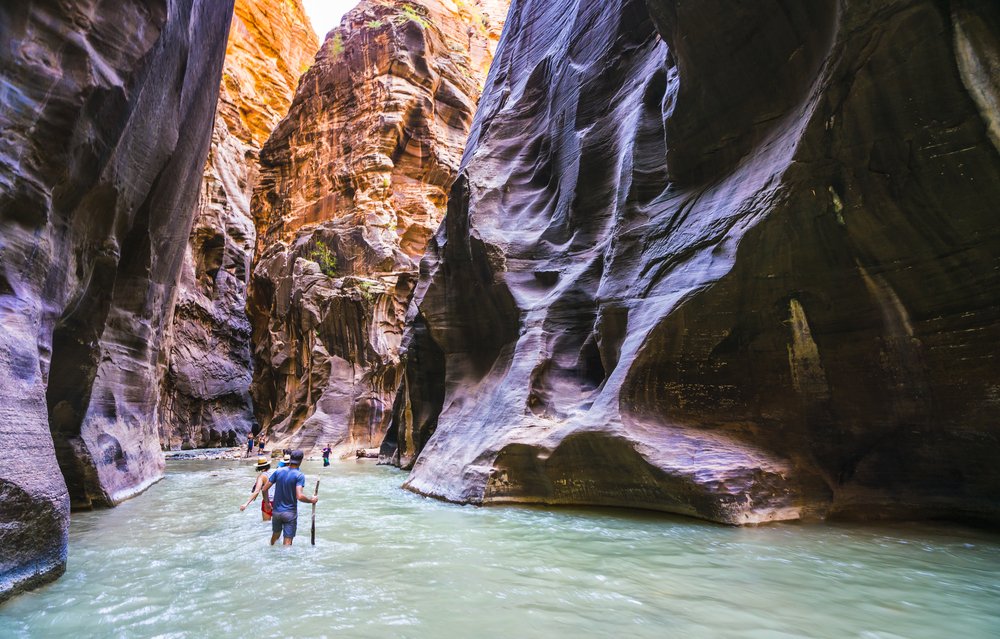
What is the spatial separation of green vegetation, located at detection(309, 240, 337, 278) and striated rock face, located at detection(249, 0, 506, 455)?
0.07 metres

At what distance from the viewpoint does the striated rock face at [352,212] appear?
24.9 metres

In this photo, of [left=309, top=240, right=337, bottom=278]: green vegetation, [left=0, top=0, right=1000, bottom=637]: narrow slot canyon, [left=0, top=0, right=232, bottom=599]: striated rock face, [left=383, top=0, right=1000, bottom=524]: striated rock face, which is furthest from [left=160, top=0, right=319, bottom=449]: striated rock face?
[left=383, top=0, right=1000, bottom=524]: striated rock face

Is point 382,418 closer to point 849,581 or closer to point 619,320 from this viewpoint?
point 619,320

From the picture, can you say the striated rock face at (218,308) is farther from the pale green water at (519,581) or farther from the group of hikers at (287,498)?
the pale green water at (519,581)

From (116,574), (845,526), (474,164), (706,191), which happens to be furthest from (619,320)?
(116,574)

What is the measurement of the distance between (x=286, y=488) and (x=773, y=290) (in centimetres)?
706

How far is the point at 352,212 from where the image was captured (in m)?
28.8

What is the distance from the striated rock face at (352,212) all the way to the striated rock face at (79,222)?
13.5 metres

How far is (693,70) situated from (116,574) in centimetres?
956

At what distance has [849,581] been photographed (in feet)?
14.6

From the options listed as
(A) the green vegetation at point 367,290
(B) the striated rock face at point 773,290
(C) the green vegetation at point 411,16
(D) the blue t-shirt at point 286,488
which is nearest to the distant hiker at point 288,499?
(D) the blue t-shirt at point 286,488

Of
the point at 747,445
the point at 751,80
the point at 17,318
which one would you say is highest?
the point at 751,80

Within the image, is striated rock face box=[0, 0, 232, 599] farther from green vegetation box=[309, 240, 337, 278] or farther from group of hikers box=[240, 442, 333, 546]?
green vegetation box=[309, 240, 337, 278]

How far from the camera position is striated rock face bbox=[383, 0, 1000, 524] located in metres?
6.07
